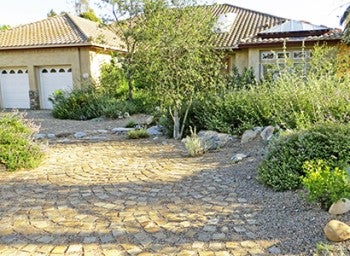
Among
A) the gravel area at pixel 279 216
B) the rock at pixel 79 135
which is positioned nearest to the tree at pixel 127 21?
the rock at pixel 79 135

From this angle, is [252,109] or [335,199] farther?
[252,109]

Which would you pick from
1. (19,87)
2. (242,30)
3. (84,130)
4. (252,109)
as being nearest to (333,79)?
(252,109)

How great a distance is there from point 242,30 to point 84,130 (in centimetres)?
1196

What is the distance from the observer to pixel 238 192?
15.6 feet

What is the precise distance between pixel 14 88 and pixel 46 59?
9.84 feet

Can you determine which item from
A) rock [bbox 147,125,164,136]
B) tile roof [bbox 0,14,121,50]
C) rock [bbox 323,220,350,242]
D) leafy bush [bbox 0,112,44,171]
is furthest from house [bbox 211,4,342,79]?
rock [bbox 323,220,350,242]

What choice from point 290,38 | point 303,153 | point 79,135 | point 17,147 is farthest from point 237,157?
point 290,38

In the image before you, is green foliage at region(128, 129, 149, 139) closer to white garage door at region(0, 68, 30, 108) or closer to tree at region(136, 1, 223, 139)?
tree at region(136, 1, 223, 139)

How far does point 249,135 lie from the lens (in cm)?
770

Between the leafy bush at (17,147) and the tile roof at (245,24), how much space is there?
12.3 m

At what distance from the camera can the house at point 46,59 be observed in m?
17.3

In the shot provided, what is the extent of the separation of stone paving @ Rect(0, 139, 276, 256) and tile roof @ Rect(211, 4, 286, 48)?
12447 millimetres

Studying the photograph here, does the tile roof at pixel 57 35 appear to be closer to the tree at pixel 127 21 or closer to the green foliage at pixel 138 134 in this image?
the tree at pixel 127 21

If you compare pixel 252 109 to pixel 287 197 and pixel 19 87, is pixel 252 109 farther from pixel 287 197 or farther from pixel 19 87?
pixel 19 87
